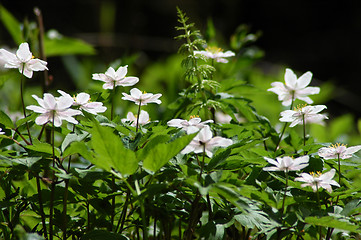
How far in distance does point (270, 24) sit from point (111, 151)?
518 centimetres

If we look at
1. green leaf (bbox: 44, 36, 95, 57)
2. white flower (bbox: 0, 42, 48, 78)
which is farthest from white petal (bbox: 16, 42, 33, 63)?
green leaf (bbox: 44, 36, 95, 57)

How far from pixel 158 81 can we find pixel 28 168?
92.3 inches

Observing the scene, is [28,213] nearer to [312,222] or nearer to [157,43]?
[312,222]

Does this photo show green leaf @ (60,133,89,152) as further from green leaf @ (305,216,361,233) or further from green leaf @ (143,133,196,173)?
green leaf @ (305,216,361,233)

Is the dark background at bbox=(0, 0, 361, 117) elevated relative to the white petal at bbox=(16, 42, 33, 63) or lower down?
elevated

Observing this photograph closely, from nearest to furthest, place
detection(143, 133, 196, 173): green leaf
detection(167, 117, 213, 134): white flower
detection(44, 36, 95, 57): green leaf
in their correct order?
detection(143, 133, 196, 173): green leaf < detection(167, 117, 213, 134): white flower < detection(44, 36, 95, 57): green leaf

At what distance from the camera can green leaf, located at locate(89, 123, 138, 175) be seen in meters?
0.64

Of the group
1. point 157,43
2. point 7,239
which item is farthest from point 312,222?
point 157,43

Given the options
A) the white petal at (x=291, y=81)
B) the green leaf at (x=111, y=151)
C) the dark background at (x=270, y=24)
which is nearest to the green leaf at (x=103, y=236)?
the green leaf at (x=111, y=151)

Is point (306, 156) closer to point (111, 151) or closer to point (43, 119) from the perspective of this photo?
point (111, 151)

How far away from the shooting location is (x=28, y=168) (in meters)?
0.69

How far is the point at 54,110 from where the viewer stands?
0.72m

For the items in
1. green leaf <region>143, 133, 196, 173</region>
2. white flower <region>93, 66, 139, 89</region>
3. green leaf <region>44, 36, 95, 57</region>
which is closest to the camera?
green leaf <region>143, 133, 196, 173</region>

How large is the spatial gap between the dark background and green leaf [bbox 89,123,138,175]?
4.28 metres
